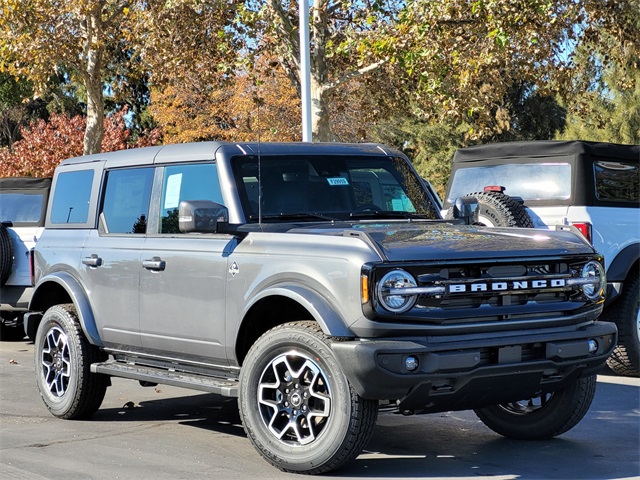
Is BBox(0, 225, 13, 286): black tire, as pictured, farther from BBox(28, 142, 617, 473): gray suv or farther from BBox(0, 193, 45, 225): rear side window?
BBox(28, 142, 617, 473): gray suv

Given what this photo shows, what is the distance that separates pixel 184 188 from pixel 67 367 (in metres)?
1.86

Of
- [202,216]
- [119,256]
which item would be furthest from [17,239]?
[202,216]

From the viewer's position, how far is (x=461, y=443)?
718 cm

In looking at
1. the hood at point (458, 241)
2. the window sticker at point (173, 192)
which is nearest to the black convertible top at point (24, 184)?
the window sticker at point (173, 192)

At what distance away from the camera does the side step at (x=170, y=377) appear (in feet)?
22.1

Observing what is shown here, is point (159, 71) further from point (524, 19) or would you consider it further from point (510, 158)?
point (510, 158)

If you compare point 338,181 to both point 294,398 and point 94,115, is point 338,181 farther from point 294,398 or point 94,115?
point 94,115

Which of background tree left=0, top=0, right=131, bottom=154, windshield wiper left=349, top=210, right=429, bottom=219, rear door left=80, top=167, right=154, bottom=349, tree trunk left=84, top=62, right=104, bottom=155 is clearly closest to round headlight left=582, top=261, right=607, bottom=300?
windshield wiper left=349, top=210, right=429, bottom=219

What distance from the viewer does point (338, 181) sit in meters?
7.47

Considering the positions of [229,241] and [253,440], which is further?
[229,241]

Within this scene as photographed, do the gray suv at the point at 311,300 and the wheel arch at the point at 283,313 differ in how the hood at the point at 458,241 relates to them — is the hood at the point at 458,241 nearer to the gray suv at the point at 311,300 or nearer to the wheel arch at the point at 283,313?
the gray suv at the point at 311,300

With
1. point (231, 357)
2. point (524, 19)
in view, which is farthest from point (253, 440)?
point (524, 19)

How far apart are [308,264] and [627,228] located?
5105 mm

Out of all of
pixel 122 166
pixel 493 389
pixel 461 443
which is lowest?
pixel 461 443
